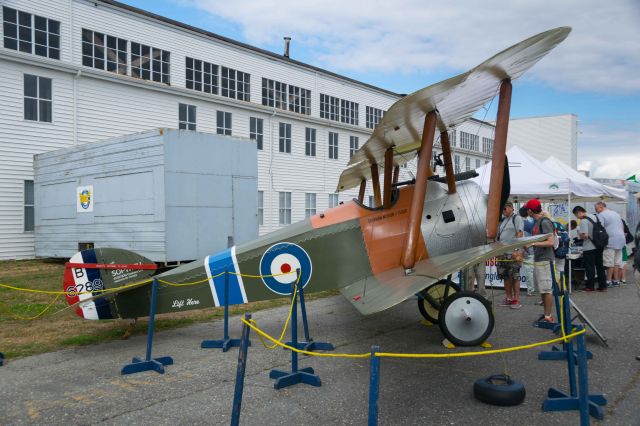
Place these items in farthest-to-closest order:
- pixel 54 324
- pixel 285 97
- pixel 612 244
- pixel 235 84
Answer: pixel 285 97, pixel 235 84, pixel 612 244, pixel 54 324

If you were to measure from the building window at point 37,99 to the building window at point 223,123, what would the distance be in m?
7.38

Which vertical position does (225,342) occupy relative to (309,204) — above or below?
below

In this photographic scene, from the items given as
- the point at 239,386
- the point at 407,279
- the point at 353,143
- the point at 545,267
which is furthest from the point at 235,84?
the point at 239,386

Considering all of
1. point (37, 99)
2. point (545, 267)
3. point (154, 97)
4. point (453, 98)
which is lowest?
point (545, 267)

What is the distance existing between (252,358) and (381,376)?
173cm

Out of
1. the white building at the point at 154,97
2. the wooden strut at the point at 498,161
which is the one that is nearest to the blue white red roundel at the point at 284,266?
the wooden strut at the point at 498,161

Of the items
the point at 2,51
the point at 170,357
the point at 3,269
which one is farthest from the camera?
the point at 2,51

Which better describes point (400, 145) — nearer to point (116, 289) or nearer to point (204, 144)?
point (116, 289)

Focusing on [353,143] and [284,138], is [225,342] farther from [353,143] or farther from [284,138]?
[353,143]

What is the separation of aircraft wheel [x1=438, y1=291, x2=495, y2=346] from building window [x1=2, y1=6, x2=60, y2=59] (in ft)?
57.8

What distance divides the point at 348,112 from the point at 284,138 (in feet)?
19.8

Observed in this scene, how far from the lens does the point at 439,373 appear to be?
17.2 feet

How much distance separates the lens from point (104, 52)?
18.7 metres

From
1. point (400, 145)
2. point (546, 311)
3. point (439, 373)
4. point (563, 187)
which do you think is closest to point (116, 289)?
point (439, 373)
